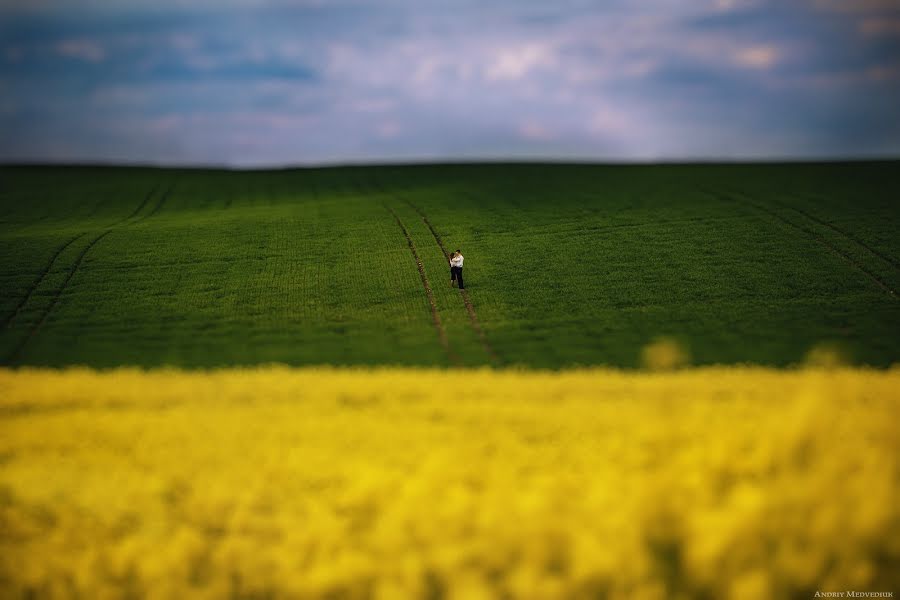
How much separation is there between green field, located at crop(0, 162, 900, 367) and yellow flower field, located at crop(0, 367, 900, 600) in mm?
9236

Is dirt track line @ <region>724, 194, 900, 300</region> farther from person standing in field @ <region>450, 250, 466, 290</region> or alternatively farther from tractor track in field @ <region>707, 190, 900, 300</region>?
person standing in field @ <region>450, 250, 466, 290</region>

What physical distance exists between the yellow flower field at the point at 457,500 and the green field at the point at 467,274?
924 centimetres

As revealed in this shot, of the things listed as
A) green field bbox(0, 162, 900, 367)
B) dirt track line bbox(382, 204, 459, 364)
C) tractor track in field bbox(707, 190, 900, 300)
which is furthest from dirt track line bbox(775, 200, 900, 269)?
dirt track line bbox(382, 204, 459, 364)

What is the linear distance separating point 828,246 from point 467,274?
18946 mm

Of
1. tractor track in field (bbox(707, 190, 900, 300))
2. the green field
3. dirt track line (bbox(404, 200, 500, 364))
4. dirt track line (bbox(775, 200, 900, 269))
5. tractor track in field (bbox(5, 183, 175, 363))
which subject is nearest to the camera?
dirt track line (bbox(404, 200, 500, 364))

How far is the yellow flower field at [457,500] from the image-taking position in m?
10.9

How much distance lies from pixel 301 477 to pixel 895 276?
3116 centimetres

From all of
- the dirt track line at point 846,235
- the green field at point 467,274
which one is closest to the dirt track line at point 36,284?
the green field at point 467,274

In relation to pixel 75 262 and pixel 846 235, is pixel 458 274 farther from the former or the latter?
pixel 846 235

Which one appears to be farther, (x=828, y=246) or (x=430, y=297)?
(x=828, y=246)

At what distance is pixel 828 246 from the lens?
129ft

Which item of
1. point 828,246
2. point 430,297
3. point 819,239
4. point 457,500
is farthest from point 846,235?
point 457,500

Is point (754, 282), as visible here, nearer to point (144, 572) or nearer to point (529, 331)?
point (529, 331)

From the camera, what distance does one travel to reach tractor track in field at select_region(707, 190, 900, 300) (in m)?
33.7
